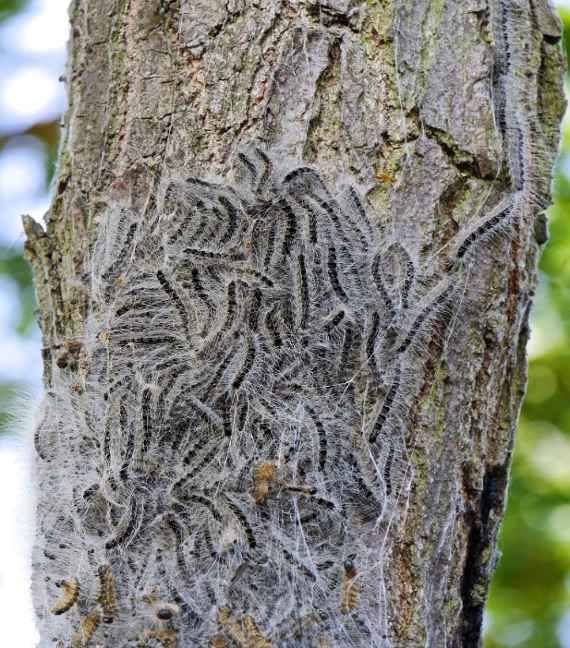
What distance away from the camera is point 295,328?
5.75ft

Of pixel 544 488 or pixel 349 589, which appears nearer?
pixel 349 589

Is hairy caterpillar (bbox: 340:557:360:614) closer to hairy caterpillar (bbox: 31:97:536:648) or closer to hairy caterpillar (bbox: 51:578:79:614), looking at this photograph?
hairy caterpillar (bbox: 31:97:536:648)

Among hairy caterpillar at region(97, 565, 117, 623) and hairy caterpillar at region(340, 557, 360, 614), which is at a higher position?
hairy caterpillar at region(340, 557, 360, 614)

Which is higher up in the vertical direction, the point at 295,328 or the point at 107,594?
the point at 295,328

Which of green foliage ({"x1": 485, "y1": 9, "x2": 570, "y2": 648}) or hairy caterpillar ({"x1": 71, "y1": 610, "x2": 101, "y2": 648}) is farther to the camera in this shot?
green foliage ({"x1": 485, "y1": 9, "x2": 570, "y2": 648})

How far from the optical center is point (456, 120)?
191cm

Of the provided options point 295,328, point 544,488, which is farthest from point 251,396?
point 544,488

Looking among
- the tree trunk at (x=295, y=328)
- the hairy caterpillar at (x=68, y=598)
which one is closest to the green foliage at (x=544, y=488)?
the tree trunk at (x=295, y=328)

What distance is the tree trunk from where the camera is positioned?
5.53ft

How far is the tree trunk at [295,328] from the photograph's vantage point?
168 cm

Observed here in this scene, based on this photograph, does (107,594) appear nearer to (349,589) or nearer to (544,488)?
(349,589)

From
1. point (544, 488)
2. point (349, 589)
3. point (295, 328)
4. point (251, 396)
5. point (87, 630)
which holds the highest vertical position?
point (544, 488)

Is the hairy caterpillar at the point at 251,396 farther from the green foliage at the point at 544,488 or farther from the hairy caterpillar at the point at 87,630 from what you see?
the green foliage at the point at 544,488

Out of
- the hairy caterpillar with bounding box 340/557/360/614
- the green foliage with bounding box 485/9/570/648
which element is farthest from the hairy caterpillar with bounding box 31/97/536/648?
the green foliage with bounding box 485/9/570/648
